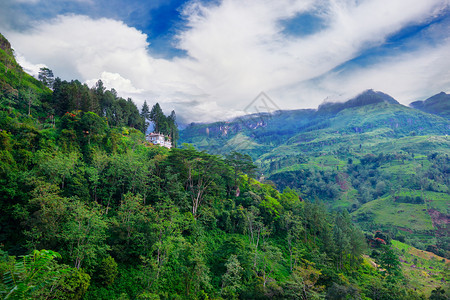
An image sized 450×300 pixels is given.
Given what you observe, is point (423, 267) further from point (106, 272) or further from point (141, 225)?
point (106, 272)

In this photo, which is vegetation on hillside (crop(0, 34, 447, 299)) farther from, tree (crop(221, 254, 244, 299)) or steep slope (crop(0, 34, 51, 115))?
steep slope (crop(0, 34, 51, 115))

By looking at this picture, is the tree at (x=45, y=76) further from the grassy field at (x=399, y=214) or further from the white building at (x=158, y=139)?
the grassy field at (x=399, y=214)

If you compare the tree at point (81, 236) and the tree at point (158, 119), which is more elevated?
the tree at point (158, 119)

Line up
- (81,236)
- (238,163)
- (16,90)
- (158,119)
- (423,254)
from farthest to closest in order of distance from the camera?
1. (423,254)
2. (158,119)
3. (238,163)
4. (16,90)
5. (81,236)

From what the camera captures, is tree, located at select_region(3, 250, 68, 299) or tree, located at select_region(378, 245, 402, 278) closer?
tree, located at select_region(3, 250, 68, 299)

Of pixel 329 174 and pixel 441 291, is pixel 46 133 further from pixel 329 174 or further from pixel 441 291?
pixel 329 174

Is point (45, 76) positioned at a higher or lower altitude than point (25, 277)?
higher

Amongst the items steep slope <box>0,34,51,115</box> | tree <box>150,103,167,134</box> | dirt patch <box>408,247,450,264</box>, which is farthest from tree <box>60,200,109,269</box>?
dirt patch <box>408,247,450,264</box>

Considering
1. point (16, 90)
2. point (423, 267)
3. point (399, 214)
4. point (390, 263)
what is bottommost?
point (423, 267)

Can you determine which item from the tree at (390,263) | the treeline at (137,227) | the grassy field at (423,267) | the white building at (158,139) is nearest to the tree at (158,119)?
the white building at (158,139)

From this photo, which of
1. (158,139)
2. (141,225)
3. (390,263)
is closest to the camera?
(141,225)

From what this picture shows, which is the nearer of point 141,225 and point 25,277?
point 25,277

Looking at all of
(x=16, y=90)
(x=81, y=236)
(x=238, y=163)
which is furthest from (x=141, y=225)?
(x=16, y=90)

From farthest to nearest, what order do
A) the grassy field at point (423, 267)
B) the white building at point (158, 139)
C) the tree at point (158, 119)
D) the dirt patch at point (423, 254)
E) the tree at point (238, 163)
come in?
the dirt patch at point (423, 254), the tree at point (158, 119), the white building at point (158, 139), the grassy field at point (423, 267), the tree at point (238, 163)
